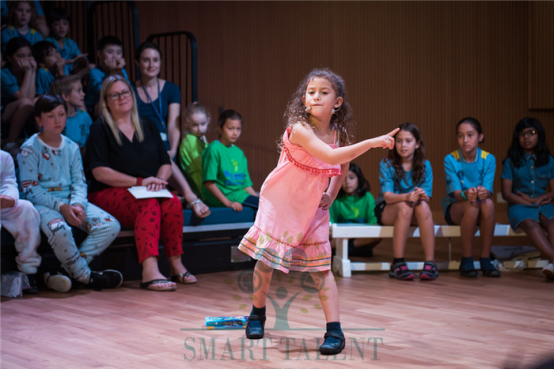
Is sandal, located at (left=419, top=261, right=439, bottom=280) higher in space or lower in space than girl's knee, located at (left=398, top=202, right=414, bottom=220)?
lower

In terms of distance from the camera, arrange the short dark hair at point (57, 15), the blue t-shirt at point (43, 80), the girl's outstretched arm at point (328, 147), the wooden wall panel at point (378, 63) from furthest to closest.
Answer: the wooden wall panel at point (378, 63)
the short dark hair at point (57, 15)
the blue t-shirt at point (43, 80)
the girl's outstretched arm at point (328, 147)

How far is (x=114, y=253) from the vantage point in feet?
12.1

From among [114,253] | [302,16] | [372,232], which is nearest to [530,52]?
[302,16]

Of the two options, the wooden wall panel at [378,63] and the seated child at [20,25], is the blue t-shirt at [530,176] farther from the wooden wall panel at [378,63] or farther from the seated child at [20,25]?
the seated child at [20,25]

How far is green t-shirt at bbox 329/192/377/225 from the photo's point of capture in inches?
171

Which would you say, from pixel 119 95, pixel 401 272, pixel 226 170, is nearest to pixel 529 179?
pixel 401 272

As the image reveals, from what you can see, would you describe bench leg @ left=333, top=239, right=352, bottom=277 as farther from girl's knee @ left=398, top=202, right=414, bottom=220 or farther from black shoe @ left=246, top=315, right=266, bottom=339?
black shoe @ left=246, top=315, right=266, bottom=339

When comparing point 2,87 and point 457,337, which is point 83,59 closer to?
point 2,87

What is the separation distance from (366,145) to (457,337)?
86 cm

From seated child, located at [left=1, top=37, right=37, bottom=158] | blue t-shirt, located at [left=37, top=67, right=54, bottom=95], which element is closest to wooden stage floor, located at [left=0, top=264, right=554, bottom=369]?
seated child, located at [left=1, top=37, right=37, bottom=158]

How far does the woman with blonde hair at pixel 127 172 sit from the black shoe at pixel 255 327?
3.85ft

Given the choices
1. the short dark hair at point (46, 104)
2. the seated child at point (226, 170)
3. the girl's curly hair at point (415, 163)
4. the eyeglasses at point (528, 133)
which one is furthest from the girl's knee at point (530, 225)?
the short dark hair at point (46, 104)

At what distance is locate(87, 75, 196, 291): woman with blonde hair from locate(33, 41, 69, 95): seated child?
942 mm

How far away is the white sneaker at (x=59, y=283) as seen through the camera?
3.33 meters
